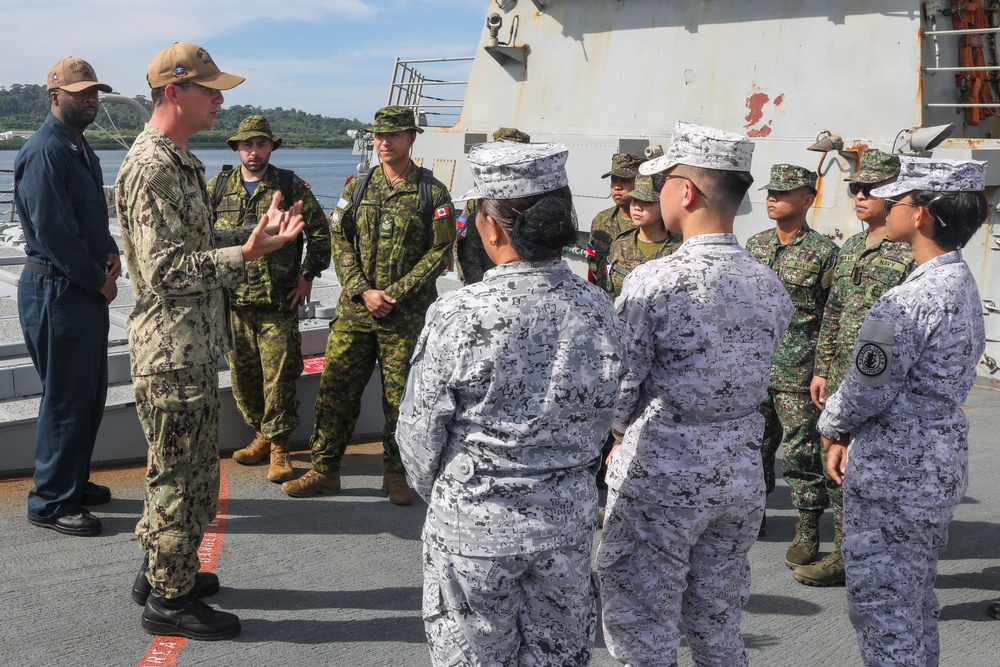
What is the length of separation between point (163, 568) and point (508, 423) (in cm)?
162

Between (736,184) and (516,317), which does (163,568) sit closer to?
(516,317)

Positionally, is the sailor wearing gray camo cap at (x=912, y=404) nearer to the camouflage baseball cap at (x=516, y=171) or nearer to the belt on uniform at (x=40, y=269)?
the camouflage baseball cap at (x=516, y=171)

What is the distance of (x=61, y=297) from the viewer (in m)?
3.72

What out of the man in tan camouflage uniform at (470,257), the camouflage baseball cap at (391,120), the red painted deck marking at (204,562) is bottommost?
the red painted deck marking at (204,562)

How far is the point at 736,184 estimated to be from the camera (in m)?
2.41

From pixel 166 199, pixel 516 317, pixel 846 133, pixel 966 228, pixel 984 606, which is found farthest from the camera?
pixel 846 133

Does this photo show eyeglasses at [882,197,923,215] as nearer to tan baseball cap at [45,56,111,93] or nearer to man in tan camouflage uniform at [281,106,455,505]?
man in tan camouflage uniform at [281,106,455,505]

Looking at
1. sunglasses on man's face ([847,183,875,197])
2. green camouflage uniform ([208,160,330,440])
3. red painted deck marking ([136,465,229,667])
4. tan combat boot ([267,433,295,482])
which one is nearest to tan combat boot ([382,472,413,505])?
tan combat boot ([267,433,295,482])

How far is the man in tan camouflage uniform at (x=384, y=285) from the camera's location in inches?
173

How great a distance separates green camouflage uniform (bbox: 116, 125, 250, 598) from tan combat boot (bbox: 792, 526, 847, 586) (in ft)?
7.80

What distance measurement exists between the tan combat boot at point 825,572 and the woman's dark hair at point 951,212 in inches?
61.8

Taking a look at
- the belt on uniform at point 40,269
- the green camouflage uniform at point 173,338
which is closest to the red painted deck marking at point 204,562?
the green camouflage uniform at point 173,338

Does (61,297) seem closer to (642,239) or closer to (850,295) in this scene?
(642,239)

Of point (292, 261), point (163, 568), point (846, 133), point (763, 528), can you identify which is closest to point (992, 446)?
point (763, 528)
